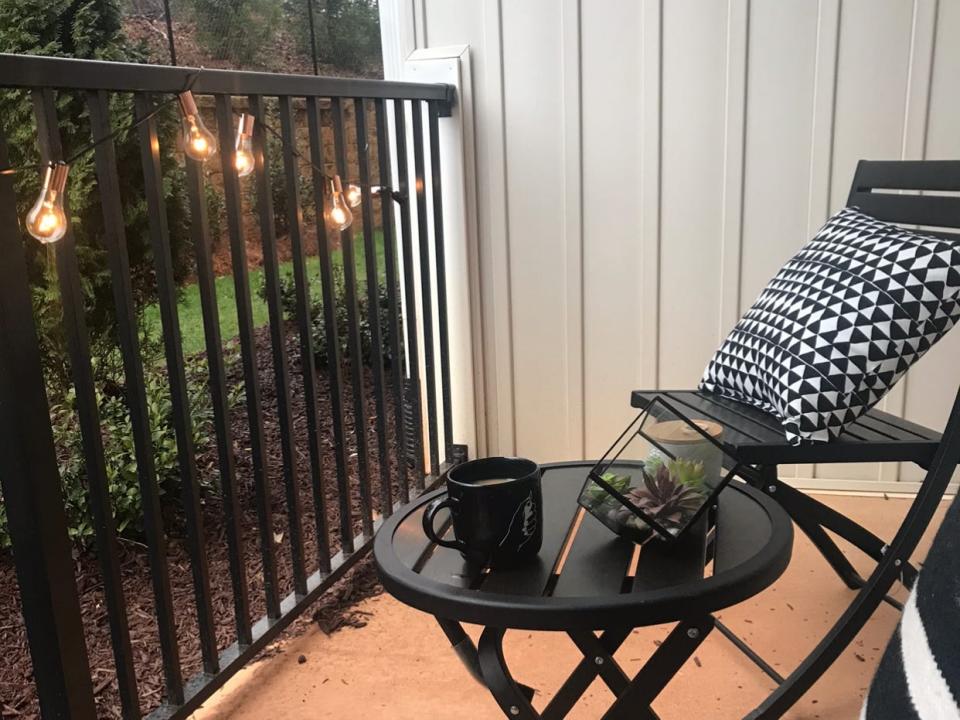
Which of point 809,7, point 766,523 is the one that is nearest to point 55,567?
point 766,523

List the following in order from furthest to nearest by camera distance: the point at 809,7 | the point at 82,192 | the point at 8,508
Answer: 1. the point at 809,7
2. the point at 82,192
3. the point at 8,508

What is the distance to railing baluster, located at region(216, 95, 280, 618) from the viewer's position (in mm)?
1650

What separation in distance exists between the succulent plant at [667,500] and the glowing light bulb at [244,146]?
2.85 feet

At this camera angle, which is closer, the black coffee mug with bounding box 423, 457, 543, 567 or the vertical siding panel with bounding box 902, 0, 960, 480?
the black coffee mug with bounding box 423, 457, 543, 567

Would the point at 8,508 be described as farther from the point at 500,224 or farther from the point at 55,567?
the point at 500,224

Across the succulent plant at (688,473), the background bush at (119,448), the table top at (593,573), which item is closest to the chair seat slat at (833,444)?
the table top at (593,573)

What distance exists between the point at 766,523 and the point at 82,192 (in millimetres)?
1732

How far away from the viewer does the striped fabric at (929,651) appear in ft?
1.65

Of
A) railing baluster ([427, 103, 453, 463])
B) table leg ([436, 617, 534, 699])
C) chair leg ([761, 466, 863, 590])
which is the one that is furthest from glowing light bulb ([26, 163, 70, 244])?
railing baluster ([427, 103, 453, 463])

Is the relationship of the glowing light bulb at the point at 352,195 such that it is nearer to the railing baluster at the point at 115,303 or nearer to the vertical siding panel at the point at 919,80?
the railing baluster at the point at 115,303

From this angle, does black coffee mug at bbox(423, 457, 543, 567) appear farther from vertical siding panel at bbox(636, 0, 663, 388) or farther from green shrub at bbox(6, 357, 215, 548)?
vertical siding panel at bbox(636, 0, 663, 388)

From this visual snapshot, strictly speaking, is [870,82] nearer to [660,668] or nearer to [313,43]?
[313,43]

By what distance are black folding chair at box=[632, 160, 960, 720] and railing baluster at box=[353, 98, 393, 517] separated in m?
0.67

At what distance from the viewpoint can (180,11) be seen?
230cm
